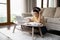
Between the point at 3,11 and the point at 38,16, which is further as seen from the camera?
the point at 3,11

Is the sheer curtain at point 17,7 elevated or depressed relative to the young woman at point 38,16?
elevated

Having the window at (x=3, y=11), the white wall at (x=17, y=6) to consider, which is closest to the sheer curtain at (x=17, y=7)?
the white wall at (x=17, y=6)

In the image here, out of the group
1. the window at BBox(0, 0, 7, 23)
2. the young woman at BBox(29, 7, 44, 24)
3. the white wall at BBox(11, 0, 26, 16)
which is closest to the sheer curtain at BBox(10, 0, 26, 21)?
the white wall at BBox(11, 0, 26, 16)

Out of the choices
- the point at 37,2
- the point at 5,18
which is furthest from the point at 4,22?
the point at 37,2

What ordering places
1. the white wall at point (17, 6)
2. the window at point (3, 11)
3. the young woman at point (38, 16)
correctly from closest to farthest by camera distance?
the young woman at point (38, 16), the window at point (3, 11), the white wall at point (17, 6)

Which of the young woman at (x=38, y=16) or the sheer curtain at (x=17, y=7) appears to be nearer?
the young woman at (x=38, y=16)

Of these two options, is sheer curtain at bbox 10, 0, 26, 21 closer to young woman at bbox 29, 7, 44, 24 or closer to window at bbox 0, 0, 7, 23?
window at bbox 0, 0, 7, 23

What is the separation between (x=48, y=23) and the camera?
368 centimetres

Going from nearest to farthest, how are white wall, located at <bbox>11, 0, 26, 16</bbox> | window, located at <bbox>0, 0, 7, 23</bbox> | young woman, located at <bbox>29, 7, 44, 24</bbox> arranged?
young woman, located at <bbox>29, 7, 44, 24</bbox>
window, located at <bbox>0, 0, 7, 23</bbox>
white wall, located at <bbox>11, 0, 26, 16</bbox>

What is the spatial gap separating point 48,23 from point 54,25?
0.20m

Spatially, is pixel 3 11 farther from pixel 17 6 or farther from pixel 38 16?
pixel 38 16

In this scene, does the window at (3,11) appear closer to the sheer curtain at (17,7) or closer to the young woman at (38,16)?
the sheer curtain at (17,7)

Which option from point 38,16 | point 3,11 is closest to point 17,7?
point 3,11

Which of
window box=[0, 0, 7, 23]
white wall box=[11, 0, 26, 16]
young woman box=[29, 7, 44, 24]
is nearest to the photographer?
young woman box=[29, 7, 44, 24]
